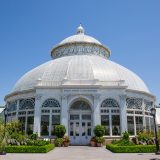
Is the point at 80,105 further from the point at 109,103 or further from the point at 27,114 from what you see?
the point at 27,114

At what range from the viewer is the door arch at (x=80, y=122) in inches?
1400

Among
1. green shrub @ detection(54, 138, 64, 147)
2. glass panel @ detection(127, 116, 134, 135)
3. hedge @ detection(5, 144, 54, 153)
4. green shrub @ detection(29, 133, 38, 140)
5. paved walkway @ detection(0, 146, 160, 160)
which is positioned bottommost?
paved walkway @ detection(0, 146, 160, 160)

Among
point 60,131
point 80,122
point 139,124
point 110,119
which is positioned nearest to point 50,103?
point 60,131

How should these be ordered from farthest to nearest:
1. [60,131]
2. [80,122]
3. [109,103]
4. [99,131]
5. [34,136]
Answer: [109,103], [80,122], [34,136], [60,131], [99,131]

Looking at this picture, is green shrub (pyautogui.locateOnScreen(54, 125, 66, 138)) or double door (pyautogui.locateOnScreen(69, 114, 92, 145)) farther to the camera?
double door (pyautogui.locateOnScreen(69, 114, 92, 145))

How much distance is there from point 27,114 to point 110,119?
1264cm

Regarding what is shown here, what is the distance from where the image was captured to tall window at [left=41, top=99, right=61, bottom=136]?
35.5 m

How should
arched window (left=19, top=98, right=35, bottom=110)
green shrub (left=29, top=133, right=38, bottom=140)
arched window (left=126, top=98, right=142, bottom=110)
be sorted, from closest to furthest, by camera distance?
1. green shrub (left=29, top=133, right=38, bottom=140)
2. arched window (left=19, top=98, right=35, bottom=110)
3. arched window (left=126, top=98, right=142, bottom=110)

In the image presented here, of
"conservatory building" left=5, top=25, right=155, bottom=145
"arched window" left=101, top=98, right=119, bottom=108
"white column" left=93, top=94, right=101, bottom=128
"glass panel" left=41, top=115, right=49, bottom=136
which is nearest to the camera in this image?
"white column" left=93, top=94, right=101, bottom=128

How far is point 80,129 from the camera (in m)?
36.0

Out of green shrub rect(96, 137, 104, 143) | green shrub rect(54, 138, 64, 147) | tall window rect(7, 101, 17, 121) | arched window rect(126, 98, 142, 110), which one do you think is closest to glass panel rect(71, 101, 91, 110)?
green shrub rect(96, 137, 104, 143)

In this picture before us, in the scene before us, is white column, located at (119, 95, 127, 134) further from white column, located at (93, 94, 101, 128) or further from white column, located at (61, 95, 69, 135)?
white column, located at (61, 95, 69, 135)

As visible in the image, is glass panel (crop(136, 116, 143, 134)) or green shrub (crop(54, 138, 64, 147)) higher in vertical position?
glass panel (crop(136, 116, 143, 134))

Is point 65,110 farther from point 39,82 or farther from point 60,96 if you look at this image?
point 39,82
